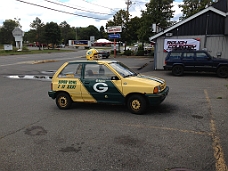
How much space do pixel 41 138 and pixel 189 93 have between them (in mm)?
6403

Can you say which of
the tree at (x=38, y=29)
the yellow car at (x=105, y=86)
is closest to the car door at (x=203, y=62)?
the yellow car at (x=105, y=86)

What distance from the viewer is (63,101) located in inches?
278

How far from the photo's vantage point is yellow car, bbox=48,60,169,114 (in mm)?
6109

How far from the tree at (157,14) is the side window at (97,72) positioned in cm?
2672

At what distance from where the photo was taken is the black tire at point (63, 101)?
701 centimetres

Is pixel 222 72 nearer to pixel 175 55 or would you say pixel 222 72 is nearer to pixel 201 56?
pixel 201 56

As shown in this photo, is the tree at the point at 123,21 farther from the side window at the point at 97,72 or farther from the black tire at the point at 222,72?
the side window at the point at 97,72

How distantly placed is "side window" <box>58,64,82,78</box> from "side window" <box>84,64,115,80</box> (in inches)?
9.5

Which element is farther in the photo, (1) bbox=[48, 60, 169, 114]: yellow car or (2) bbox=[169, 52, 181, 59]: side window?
(2) bbox=[169, 52, 181, 59]: side window

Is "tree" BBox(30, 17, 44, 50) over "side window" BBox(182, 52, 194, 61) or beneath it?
over

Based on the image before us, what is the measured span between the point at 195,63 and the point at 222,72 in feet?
5.35

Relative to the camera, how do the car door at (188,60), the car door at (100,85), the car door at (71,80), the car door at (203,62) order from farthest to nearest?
the car door at (188,60), the car door at (203,62), the car door at (71,80), the car door at (100,85)

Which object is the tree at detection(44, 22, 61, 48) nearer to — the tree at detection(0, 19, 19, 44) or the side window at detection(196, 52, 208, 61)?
the tree at detection(0, 19, 19, 44)

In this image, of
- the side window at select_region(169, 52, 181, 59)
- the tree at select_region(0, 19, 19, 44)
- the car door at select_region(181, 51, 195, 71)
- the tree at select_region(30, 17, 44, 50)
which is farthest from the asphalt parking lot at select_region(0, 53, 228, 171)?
the tree at select_region(0, 19, 19, 44)
